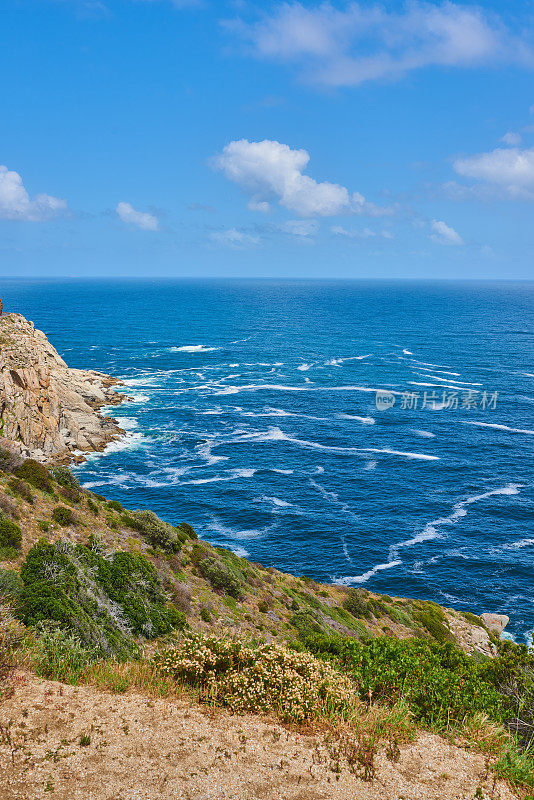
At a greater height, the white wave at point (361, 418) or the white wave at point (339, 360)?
the white wave at point (339, 360)

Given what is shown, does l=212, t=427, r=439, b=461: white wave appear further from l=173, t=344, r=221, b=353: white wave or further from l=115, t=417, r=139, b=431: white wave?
l=173, t=344, r=221, b=353: white wave

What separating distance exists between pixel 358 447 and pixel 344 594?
4528 cm

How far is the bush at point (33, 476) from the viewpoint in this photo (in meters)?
38.2

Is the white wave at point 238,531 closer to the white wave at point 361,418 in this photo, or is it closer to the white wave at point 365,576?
the white wave at point 365,576

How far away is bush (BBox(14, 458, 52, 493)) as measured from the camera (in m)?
38.2

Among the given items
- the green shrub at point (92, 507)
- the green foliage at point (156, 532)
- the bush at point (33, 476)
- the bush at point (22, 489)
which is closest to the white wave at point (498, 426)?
the green foliage at point (156, 532)

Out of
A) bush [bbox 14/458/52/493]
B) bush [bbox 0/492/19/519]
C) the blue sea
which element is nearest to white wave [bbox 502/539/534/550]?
the blue sea

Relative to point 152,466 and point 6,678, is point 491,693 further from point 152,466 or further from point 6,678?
point 152,466

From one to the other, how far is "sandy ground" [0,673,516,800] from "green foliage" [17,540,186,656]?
6941 millimetres

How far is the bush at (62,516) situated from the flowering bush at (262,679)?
18338mm

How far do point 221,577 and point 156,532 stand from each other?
6374 mm

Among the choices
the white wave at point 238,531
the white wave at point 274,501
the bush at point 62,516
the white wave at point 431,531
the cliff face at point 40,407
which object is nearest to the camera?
the bush at point 62,516

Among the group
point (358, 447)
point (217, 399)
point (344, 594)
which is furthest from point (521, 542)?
point (217, 399)

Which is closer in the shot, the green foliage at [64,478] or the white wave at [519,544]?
the green foliage at [64,478]
